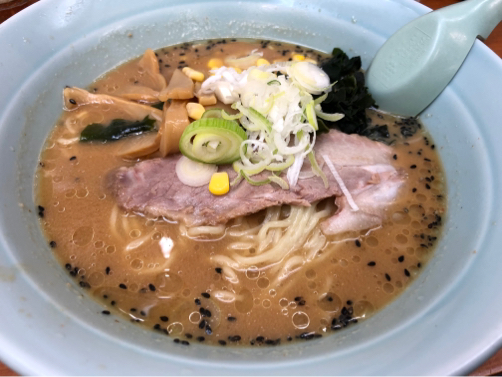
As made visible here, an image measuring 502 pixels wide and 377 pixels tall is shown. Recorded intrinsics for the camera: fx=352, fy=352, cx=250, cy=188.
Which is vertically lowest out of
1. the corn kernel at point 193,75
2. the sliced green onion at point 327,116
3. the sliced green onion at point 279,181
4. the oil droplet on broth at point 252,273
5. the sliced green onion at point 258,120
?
the oil droplet on broth at point 252,273

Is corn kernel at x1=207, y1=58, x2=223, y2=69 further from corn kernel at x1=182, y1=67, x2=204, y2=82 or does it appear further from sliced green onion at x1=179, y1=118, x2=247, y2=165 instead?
sliced green onion at x1=179, y1=118, x2=247, y2=165

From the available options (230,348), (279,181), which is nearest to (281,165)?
(279,181)

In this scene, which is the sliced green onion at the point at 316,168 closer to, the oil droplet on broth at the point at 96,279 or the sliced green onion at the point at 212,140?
the sliced green onion at the point at 212,140

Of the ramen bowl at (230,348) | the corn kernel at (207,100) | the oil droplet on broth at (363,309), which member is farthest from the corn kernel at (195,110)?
Result: the oil droplet on broth at (363,309)

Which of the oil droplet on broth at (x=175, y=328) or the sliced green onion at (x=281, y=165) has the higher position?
the sliced green onion at (x=281, y=165)

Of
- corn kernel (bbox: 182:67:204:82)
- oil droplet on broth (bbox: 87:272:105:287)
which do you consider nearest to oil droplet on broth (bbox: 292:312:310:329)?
oil droplet on broth (bbox: 87:272:105:287)
